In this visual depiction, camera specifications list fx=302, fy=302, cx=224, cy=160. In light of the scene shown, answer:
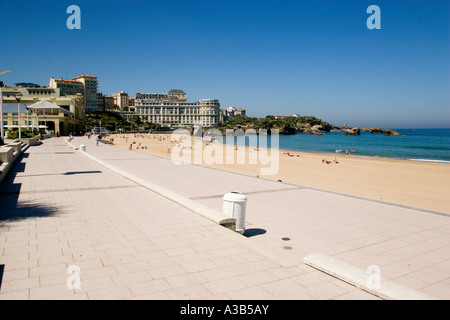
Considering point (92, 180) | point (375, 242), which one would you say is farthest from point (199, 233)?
point (92, 180)

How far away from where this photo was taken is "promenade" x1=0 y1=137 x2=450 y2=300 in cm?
344

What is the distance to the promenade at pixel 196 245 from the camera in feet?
11.3

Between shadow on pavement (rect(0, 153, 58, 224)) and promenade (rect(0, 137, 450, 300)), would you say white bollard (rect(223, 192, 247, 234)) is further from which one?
shadow on pavement (rect(0, 153, 58, 224))

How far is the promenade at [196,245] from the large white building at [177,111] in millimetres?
153594

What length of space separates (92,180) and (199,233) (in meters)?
6.94

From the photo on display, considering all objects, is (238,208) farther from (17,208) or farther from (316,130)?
(316,130)

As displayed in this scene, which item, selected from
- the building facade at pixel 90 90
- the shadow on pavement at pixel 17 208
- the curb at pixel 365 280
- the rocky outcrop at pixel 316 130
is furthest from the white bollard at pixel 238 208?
the rocky outcrop at pixel 316 130

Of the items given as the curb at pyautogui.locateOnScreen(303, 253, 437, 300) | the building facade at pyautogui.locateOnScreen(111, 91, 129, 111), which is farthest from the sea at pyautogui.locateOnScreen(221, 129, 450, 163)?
the building facade at pyautogui.locateOnScreen(111, 91, 129, 111)

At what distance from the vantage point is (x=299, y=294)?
3.32 metres

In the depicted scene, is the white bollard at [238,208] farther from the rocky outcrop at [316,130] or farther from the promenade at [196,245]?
the rocky outcrop at [316,130]

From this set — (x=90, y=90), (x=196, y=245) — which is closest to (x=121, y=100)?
(x=90, y=90)

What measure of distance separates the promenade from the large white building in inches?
6047

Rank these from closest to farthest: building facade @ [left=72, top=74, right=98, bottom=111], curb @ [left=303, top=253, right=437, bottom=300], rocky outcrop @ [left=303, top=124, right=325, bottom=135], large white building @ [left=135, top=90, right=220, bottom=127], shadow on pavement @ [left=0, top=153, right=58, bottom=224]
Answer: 1. curb @ [left=303, top=253, right=437, bottom=300]
2. shadow on pavement @ [left=0, top=153, right=58, bottom=224]
3. building facade @ [left=72, top=74, right=98, bottom=111]
4. rocky outcrop @ [left=303, top=124, right=325, bottom=135]
5. large white building @ [left=135, top=90, right=220, bottom=127]
